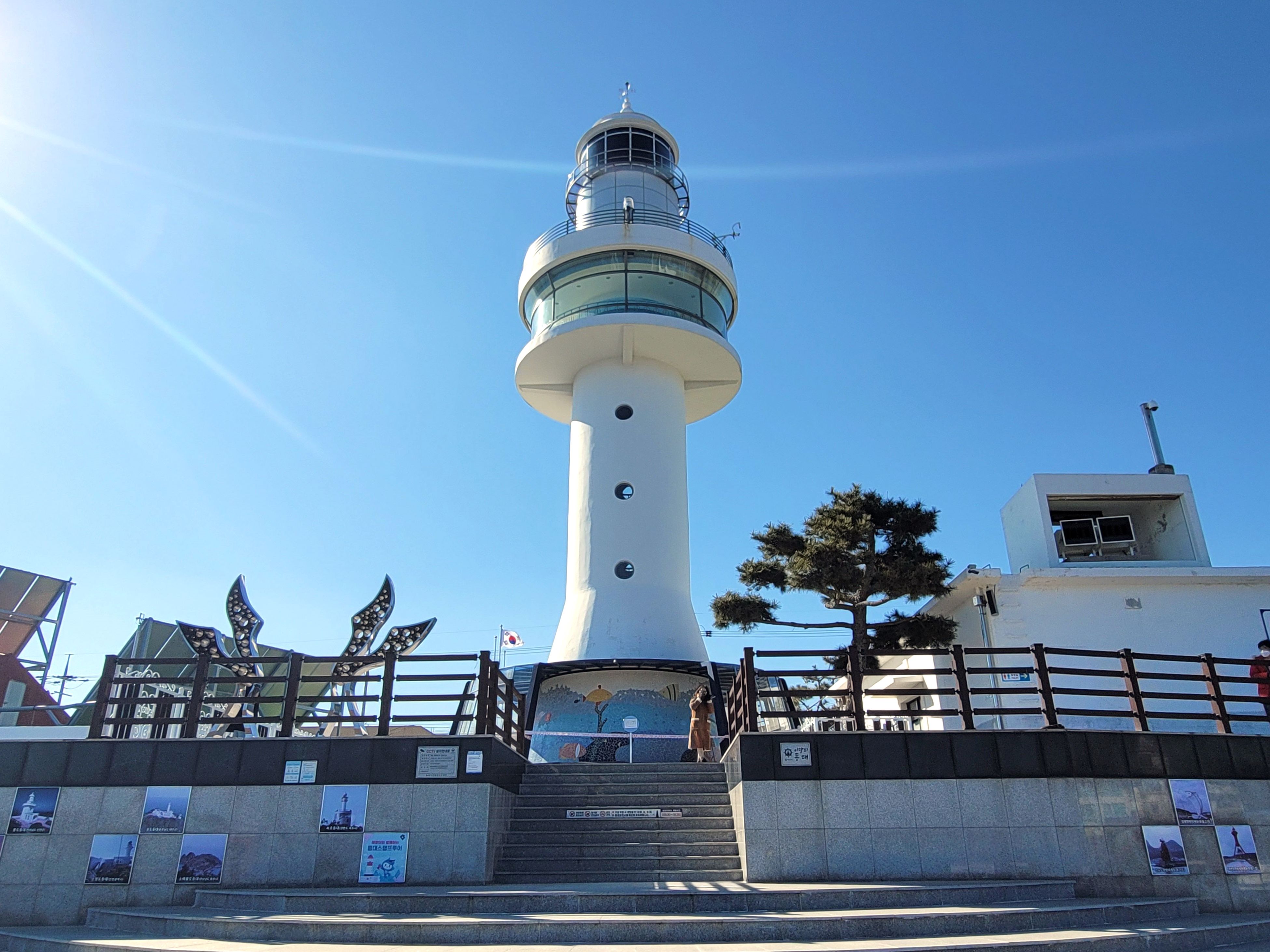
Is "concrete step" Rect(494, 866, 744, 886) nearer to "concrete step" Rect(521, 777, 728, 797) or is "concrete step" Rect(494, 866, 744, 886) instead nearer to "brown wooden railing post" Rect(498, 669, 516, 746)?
"concrete step" Rect(521, 777, 728, 797)

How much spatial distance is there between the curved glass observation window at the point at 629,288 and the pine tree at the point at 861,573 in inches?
226

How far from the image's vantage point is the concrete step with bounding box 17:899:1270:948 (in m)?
7.47

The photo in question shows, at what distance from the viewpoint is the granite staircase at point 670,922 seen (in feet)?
24.0

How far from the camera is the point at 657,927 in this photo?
7512mm

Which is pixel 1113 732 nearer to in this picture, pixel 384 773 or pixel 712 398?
pixel 384 773

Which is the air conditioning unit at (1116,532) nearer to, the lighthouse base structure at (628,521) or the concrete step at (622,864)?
the lighthouse base structure at (628,521)

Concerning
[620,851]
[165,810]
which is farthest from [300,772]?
[620,851]

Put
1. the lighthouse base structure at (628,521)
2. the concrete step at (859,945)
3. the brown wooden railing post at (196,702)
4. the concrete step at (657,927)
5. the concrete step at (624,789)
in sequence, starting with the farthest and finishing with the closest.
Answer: the lighthouse base structure at (628,521)
the concrete step at (624,789)
the brown wooden railing post at (196,702)
the concrete step at (657,927)
the concrete step at (859,945)

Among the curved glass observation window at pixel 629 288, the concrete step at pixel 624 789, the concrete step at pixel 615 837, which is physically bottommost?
the concrete step at pixel 615 837

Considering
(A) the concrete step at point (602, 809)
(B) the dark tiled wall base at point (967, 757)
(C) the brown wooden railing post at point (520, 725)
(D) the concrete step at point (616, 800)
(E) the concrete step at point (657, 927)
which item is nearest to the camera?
(E) the concrete step at point (657, 927)

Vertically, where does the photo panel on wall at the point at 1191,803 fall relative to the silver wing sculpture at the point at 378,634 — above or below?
below

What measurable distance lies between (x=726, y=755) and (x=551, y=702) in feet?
22.1

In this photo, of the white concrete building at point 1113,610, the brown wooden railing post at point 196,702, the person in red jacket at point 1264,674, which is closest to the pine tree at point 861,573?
the white concrete building at point 1113,610

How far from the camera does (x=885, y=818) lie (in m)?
10.0
